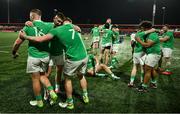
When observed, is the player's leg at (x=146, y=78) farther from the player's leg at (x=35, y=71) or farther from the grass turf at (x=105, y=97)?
the player's leg at (x=35, y=71)

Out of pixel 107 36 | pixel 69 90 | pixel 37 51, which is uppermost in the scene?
pixel 107 36

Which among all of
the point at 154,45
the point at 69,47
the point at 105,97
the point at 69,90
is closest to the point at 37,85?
the point at 69,90

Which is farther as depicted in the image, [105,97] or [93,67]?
[93,67]

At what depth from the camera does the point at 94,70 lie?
9.18 meters

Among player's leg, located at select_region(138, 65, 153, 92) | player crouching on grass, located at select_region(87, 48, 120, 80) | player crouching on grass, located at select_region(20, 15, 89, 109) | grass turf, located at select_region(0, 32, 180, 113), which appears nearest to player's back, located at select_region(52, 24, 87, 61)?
player crouching on grass, located at select_region(20, 15, 89, 109)

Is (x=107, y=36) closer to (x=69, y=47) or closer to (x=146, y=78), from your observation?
(x=146, y=78)

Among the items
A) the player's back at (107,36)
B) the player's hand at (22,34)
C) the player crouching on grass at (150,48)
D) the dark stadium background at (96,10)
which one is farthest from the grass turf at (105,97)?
the dark stadium background at (96,10)

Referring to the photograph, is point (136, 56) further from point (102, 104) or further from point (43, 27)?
point (43, 27)

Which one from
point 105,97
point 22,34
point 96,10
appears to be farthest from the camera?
point 96,10

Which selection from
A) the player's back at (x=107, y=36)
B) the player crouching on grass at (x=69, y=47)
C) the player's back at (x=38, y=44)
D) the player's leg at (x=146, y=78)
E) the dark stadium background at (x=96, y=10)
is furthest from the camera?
the dark stadium background at (x=96, y=10)

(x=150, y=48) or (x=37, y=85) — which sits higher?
(x=150, y=48)

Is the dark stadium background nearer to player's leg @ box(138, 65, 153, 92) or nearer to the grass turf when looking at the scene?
the grass turf

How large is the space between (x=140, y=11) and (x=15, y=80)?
71.4 meters

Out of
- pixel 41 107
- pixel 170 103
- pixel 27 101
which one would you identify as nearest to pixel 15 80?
pixel 27 101
